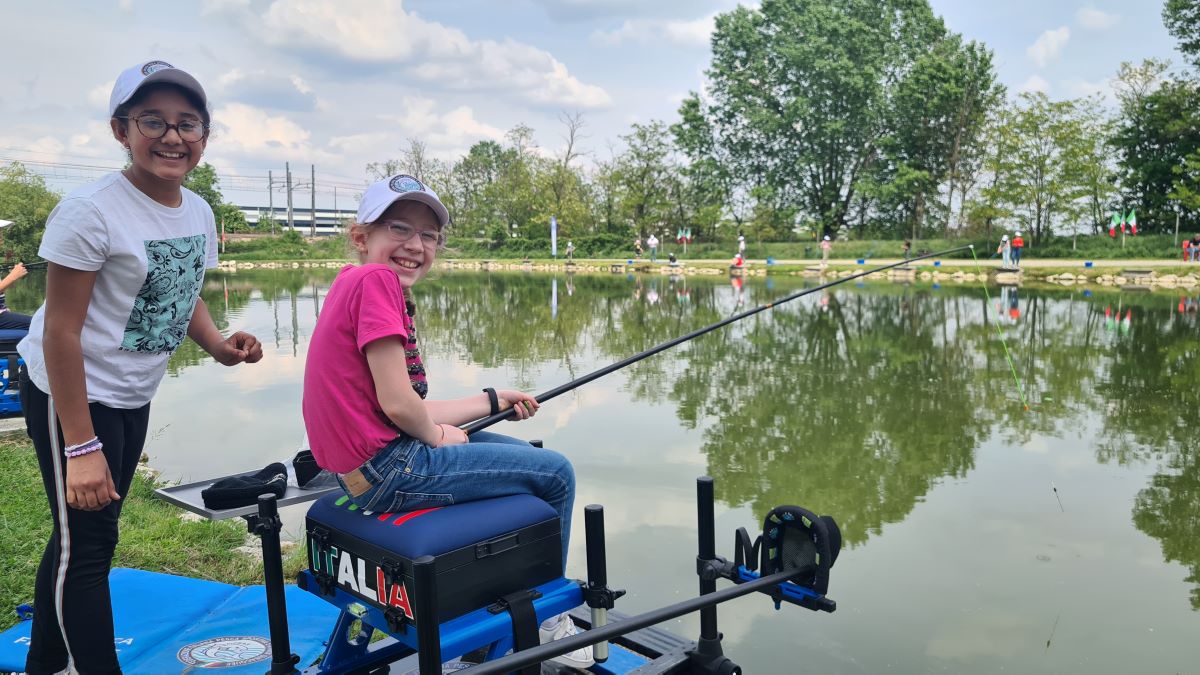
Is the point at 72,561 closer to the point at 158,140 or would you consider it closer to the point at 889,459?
the point at 158,140

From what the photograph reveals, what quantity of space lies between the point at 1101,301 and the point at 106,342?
18.7 m

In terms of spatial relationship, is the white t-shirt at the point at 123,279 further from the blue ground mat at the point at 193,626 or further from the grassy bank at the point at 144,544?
the grassy bank at the point at 144,544

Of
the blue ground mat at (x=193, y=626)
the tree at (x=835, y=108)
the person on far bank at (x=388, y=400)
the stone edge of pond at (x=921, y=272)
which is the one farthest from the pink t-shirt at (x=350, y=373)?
the tree at (x=835, y=108)

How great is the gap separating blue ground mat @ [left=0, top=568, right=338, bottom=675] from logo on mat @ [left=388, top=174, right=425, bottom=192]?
1.51 m

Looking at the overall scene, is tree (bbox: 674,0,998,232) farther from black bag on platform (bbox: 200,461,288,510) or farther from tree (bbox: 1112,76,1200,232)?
black bag on platform (bbox: 200,461,288,510)

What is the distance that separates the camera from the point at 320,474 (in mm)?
2354

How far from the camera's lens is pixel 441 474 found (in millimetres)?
2029

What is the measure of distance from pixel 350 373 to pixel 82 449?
65 cm

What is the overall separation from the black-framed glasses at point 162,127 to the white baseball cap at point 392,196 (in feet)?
1.46

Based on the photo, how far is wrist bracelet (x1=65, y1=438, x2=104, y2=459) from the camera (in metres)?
1.99

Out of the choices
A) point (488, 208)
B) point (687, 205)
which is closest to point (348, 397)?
point (687, 205)

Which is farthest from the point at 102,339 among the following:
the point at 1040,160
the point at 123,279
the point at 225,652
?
the point at 1040,160

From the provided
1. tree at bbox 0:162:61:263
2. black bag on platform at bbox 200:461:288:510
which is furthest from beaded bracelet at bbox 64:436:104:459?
tree at bbox 0:162:61:263

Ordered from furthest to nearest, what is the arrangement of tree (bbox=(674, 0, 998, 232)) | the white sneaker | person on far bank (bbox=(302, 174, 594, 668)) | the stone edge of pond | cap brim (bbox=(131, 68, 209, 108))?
tree (bbox=(674, 0, 998, 232)) < the stone edge of pond < the white sneaker < cap brim (bbox=(131, 68, 209, 108)) < person on far bank (bbox=(302, 174, 594, 668))
